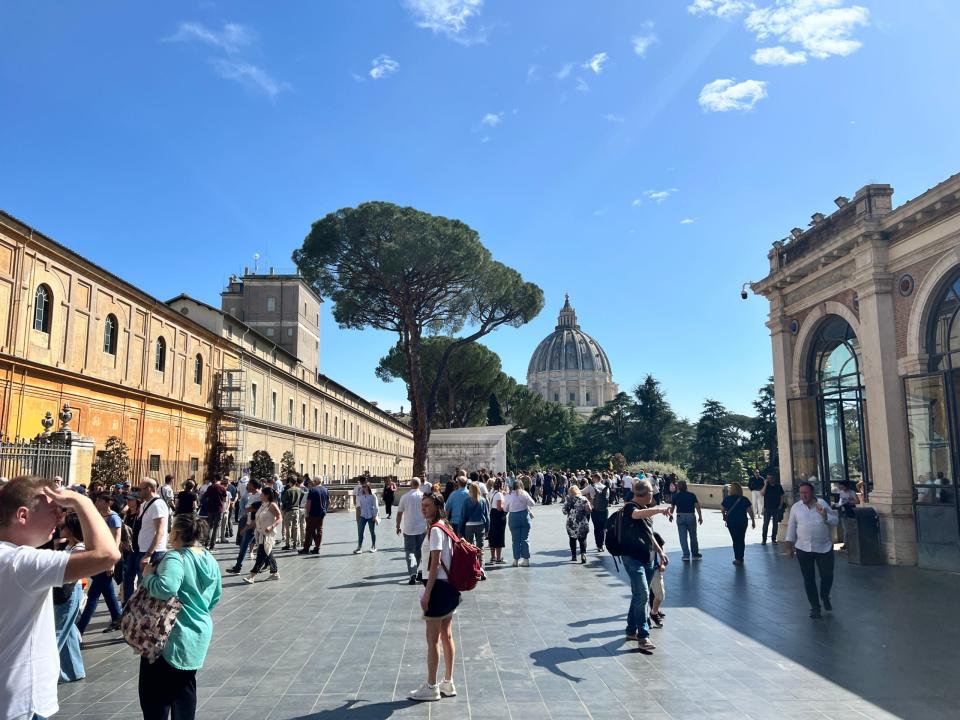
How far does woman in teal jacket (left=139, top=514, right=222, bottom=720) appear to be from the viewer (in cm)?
367

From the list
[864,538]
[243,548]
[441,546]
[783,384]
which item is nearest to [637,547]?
[441,546]

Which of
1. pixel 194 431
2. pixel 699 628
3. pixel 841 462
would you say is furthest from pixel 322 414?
pixel 699 628

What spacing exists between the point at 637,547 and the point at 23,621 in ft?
17.2

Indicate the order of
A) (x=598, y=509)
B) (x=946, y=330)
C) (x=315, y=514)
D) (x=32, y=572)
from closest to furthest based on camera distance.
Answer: (x=32, y=572) → (x=946, y=330) → (x=315, y=514) → (x=598, y=509)

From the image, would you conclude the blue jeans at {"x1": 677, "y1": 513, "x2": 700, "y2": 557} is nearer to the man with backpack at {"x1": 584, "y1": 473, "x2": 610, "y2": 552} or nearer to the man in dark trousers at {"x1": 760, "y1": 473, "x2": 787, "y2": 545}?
the man with backpack at {"x1": 584, "y1": 473, "x2": 610, "y2": 552}

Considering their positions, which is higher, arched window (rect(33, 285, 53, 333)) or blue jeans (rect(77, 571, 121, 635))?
arched window (rect(33, 285, 53, 333))

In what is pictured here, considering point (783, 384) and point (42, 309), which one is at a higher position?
point (42, 309)

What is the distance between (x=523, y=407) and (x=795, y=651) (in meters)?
55.0

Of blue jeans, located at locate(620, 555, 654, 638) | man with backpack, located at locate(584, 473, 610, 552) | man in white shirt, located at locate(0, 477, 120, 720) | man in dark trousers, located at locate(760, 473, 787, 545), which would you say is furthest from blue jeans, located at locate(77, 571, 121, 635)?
man in dark trousers, located at locate(760, 473, 787, 545)

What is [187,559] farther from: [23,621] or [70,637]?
[70,637]

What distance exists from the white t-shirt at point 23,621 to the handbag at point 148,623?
0.98 meters

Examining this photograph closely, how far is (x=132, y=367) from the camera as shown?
78.5 ft

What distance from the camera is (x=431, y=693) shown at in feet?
16.9

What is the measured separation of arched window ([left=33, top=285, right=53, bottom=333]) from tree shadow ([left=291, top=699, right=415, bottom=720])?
1814cm
